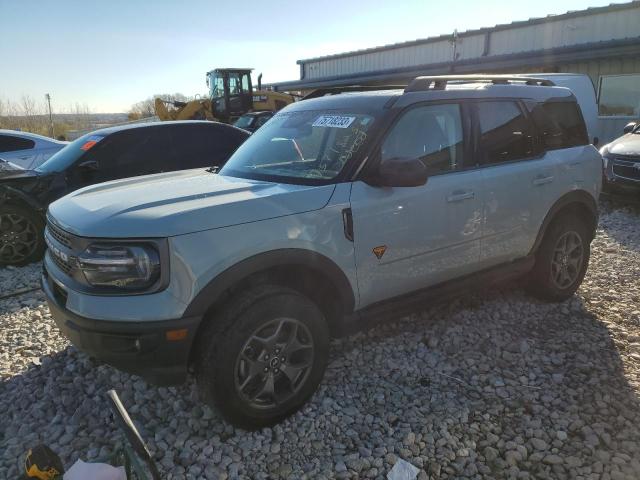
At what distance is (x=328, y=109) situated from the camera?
351 cm

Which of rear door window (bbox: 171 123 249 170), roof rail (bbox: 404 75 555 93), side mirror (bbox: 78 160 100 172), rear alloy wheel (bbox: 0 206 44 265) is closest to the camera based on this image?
roof rail (bbox: 404 75 555 93)

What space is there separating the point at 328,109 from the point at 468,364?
81.1 inches

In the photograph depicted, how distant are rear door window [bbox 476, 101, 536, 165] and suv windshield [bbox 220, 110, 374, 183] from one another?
1.02 metres

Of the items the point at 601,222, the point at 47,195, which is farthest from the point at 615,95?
the point at 47,195

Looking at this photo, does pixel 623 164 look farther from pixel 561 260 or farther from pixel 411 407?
pixel 411 407

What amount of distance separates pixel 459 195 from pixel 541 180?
1.02 meters

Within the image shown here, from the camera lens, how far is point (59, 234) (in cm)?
276

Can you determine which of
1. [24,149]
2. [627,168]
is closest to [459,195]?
[627,168]

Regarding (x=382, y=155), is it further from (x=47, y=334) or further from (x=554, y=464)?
(x=47, y=334)

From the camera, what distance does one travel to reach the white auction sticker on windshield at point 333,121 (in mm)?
3273

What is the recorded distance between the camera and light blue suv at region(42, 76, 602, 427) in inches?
94.7

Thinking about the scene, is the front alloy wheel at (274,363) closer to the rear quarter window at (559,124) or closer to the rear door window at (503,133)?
the rear door window at (503,133)

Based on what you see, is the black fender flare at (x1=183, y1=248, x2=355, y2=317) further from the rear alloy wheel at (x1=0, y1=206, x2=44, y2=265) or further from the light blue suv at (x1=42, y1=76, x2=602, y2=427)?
the rear alloy wheel at (x1=0, y1=206, x2=44, y2=265)

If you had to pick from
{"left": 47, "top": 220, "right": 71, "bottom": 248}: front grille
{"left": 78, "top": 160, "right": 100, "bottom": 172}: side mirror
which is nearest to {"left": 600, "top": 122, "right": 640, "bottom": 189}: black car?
{"left": 78, "top": 160, "right": 100, "bottom": 172}: side mirror
